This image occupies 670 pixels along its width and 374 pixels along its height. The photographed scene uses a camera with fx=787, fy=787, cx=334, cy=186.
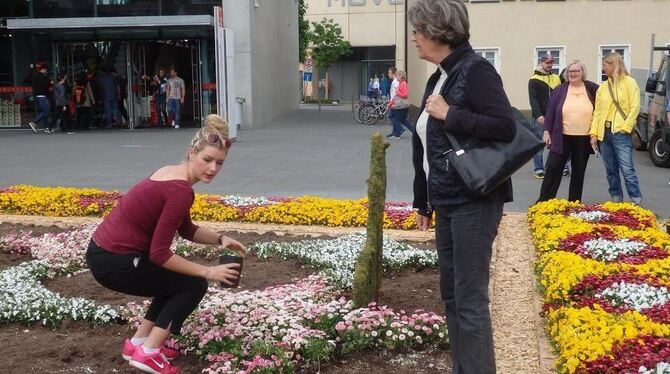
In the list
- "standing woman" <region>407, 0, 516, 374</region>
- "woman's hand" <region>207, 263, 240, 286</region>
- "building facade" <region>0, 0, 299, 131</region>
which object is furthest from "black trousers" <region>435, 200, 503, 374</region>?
"building facade" <region>0, 0, 299, 131</region>

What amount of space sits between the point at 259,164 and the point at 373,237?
987cm

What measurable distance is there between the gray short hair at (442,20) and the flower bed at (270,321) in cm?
181

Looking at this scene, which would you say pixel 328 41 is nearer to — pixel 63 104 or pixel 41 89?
pixel 63 104

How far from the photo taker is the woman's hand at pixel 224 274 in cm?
386

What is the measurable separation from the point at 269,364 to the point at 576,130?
19.6 feet

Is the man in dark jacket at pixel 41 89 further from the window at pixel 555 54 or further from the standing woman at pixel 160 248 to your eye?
the standing woman at pixel 160 248

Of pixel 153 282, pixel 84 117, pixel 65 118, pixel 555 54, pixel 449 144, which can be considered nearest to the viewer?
pixel 449 144

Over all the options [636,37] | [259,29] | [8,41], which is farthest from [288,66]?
[636,37]

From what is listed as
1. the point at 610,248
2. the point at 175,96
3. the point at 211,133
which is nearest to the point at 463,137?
the point at 211,133

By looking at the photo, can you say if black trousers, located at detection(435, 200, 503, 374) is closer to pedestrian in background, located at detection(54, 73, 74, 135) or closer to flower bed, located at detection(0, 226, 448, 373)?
flower bed, located at detection(0, 226, 448, 373)

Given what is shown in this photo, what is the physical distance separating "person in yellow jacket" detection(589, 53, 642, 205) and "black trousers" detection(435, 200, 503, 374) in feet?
19.2

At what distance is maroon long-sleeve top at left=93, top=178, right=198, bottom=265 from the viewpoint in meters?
3.78


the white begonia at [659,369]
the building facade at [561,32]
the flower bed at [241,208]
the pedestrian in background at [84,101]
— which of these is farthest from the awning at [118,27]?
the white begonia at [659,369]

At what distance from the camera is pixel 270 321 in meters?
4.55
